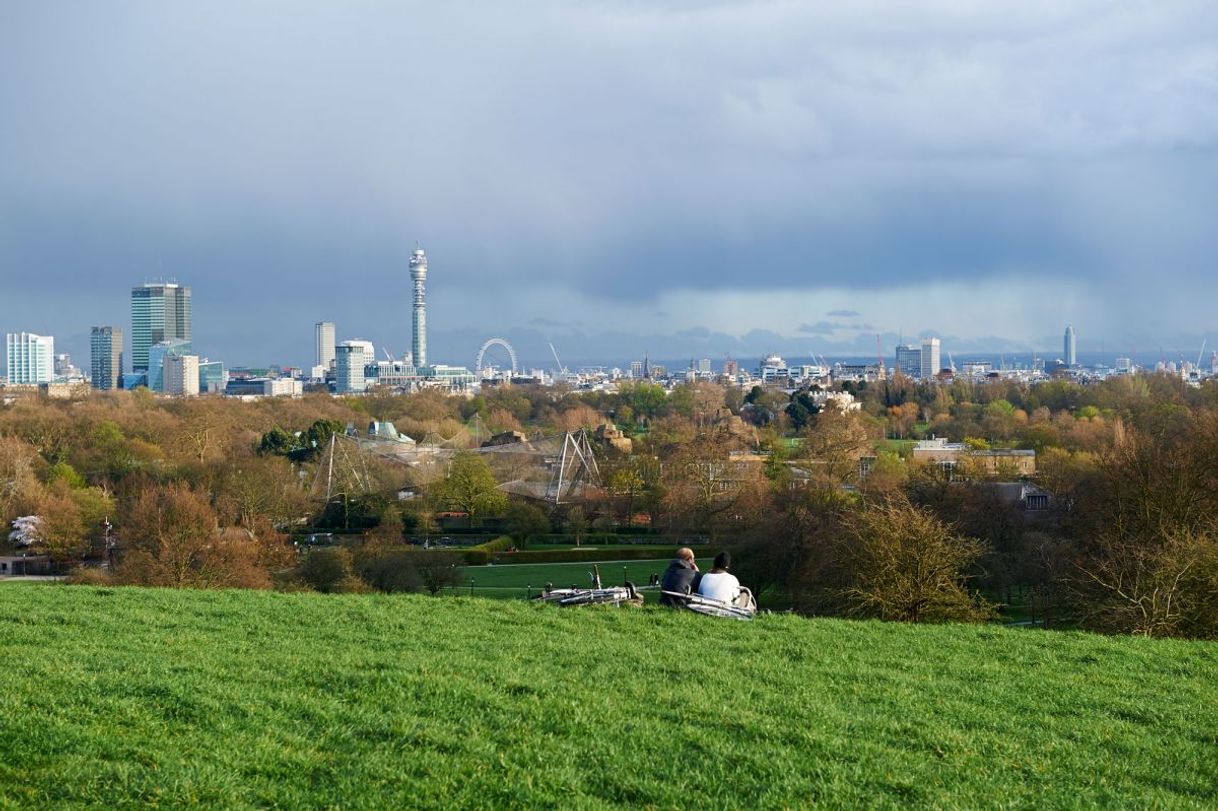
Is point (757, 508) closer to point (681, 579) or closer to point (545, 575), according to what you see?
point (545, 575)

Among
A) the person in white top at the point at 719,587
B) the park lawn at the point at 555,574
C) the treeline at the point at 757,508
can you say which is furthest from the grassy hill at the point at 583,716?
the park lawn at the point at 555,574

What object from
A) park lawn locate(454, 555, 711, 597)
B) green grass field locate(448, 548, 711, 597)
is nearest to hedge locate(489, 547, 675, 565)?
park lawn locate(454, 555, 711, 597)

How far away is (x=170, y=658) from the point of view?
9.13m

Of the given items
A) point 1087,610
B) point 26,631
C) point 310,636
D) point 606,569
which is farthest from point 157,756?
point 606,569

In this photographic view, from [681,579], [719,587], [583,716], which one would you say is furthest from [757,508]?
[583,716]

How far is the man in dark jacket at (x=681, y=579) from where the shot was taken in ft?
41.8

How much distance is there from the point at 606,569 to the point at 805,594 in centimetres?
1662

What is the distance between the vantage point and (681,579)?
Result: 12836 mm

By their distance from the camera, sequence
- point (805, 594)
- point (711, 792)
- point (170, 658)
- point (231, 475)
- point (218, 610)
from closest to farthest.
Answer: point (711, 792) < point (170, 658) < point (218, 610) < point (805, 594) < point (231, 475)

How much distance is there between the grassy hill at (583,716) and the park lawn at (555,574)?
2711 cm

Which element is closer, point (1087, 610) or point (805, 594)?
point (1087, 610)

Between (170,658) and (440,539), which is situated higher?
(170,658)

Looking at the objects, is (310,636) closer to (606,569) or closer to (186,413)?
(606,569)

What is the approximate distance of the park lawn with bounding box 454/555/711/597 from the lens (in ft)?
131
